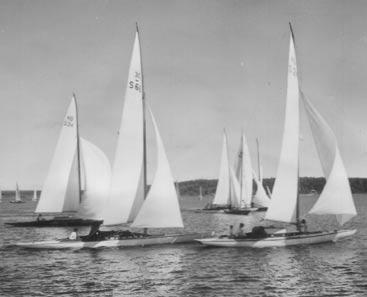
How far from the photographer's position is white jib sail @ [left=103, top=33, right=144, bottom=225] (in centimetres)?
3494

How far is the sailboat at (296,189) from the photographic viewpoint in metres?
34.3

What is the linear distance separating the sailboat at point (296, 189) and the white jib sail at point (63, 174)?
89.3 ft

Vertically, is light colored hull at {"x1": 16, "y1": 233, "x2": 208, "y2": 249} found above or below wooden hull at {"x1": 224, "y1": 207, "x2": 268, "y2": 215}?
below

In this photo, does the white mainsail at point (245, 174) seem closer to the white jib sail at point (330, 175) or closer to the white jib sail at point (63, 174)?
the white jib sail at point (63, 174)

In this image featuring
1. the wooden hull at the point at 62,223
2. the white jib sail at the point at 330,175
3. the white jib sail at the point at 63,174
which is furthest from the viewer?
the white jib sail at the point at 63,174

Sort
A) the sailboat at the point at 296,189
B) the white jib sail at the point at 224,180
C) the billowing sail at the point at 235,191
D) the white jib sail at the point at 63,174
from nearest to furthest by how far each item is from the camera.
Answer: the sailboat at the point at 296,189
the white jib sail at the point at 63,174
the billowing sail at the point at 235,191
the white jib sail at the point at 224,180

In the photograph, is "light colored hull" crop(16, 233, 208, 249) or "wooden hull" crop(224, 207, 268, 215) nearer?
"light colored hull" crop(16, 233, 208, 249)

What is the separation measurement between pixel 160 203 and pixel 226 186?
57.6 m

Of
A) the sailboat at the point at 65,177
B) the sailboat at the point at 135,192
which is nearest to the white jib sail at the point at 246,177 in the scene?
the sailboat at the point at 65,177

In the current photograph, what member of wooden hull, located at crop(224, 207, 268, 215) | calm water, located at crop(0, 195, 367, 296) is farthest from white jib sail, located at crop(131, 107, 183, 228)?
wooden hull, located at crop(224, 207, 268, 215)

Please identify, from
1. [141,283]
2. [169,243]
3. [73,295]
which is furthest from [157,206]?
[73,295]

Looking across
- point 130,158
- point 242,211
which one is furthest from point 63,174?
point 242,211

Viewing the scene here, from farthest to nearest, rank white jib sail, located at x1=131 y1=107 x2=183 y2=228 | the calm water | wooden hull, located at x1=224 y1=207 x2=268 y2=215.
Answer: wooden hull, located at x1=224 y1=207 x2=268 y2=215
white jib sail, located at x1=131 y1=107 x2=183 y2=228
the calm water

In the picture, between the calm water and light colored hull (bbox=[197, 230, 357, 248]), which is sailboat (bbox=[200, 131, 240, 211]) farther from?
light colored hull (bbox=[197, 230, 357, 248])
